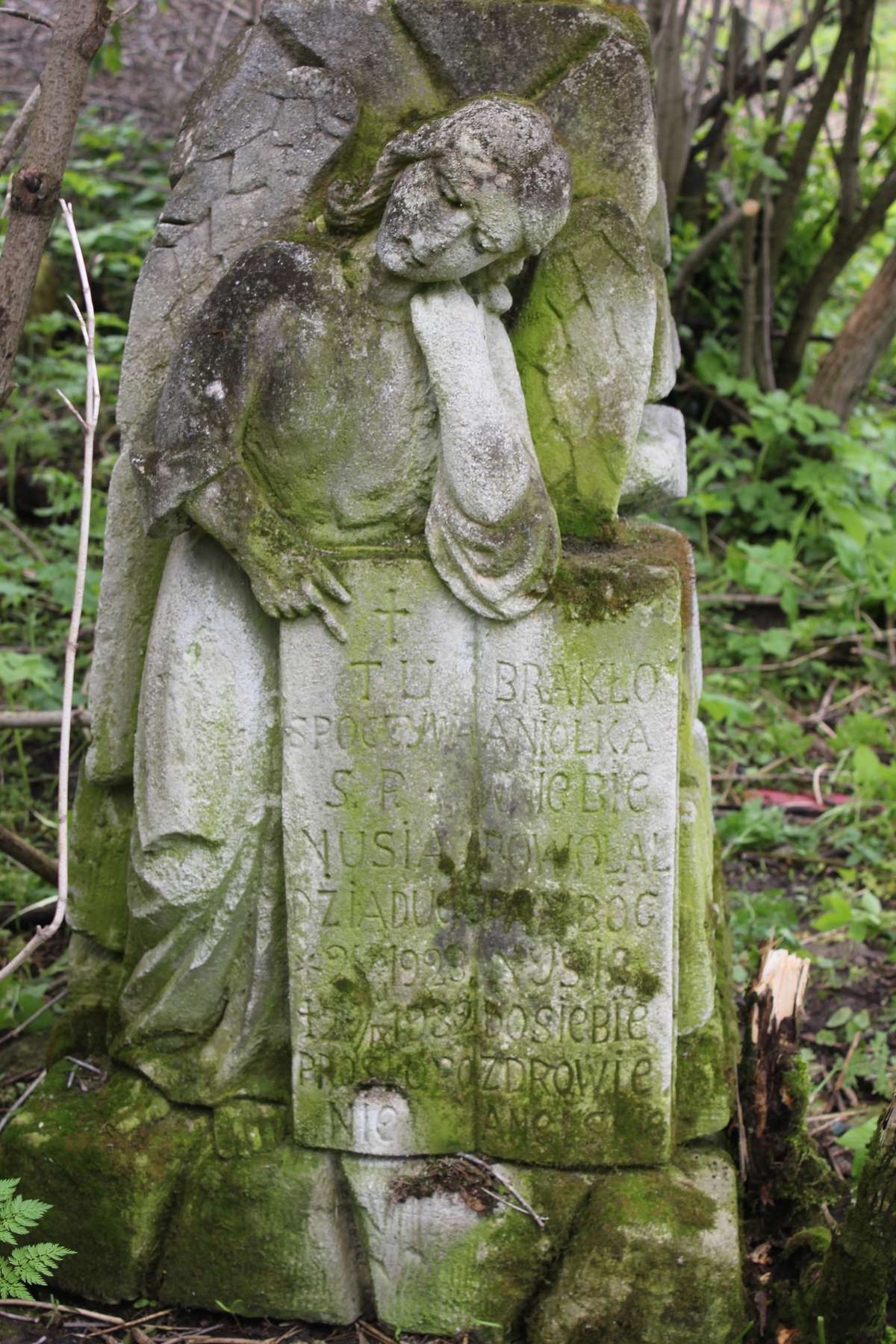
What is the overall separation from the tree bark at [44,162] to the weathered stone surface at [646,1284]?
6.73 feet

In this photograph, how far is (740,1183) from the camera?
127 inches

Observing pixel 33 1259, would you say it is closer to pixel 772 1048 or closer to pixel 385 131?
pixel 772 1048

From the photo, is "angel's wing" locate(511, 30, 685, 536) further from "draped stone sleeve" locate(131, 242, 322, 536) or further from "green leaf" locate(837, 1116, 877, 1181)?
"green leaf" locate(837, 1116, 877, 1181)

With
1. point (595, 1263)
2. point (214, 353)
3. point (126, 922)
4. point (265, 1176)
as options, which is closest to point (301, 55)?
point (214, 353)

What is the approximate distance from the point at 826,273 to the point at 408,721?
440 centimetres

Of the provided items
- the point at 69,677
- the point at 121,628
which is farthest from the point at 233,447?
the point at 69,677

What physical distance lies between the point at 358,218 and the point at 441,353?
0.30 m

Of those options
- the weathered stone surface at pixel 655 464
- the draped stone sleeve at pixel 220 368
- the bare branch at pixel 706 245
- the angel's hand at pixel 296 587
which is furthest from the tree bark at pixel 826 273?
the angel's hand at pixel 296 587

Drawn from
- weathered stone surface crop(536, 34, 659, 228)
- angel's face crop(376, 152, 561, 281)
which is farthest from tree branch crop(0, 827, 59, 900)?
weathered stone surface crop(536, 34, 659, 228)

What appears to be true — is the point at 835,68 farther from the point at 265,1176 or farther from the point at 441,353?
the point at 265,1176

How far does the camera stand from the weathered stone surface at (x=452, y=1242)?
2.93m

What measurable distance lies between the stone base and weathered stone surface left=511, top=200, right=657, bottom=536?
134cm

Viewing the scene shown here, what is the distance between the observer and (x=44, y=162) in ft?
9.70

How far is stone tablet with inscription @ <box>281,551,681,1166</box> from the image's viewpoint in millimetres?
2809
